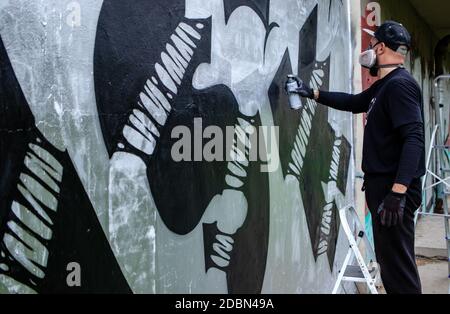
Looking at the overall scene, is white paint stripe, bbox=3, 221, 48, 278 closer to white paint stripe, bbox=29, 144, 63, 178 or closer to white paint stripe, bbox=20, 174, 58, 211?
white paint stripe, bbox=20, 174, 58, 211

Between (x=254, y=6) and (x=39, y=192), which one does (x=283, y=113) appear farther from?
(x=39, y=192)

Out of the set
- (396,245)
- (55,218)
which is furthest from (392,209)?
(55,218)

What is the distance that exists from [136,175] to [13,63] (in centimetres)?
79

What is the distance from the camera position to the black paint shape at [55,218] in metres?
2.07

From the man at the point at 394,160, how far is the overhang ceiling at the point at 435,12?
652cm

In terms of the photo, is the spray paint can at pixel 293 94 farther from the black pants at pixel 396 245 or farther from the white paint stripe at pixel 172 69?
the white paint stripe at pixel 172 69

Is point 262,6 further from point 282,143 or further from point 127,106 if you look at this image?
point 127,106

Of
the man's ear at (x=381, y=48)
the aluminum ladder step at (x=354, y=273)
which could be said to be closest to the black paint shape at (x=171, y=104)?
the aluminum ladder step at (x=354, y=273)

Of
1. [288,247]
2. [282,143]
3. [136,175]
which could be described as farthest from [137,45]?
[288,247]

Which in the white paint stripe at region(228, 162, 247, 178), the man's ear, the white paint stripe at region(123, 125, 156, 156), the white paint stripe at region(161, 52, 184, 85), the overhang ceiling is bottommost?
the white paint stripe at region(228, 162, 247, 178)

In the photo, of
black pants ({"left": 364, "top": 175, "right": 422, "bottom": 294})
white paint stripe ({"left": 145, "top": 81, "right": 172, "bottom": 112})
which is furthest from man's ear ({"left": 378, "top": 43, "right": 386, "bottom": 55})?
white paint stripe ({"left": 145, "top": 81, "right": 172, "bottom": 112})

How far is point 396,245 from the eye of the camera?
3195 mm

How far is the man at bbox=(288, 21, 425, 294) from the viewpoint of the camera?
10.2 ft

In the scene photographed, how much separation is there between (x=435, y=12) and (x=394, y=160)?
8.32 meters
